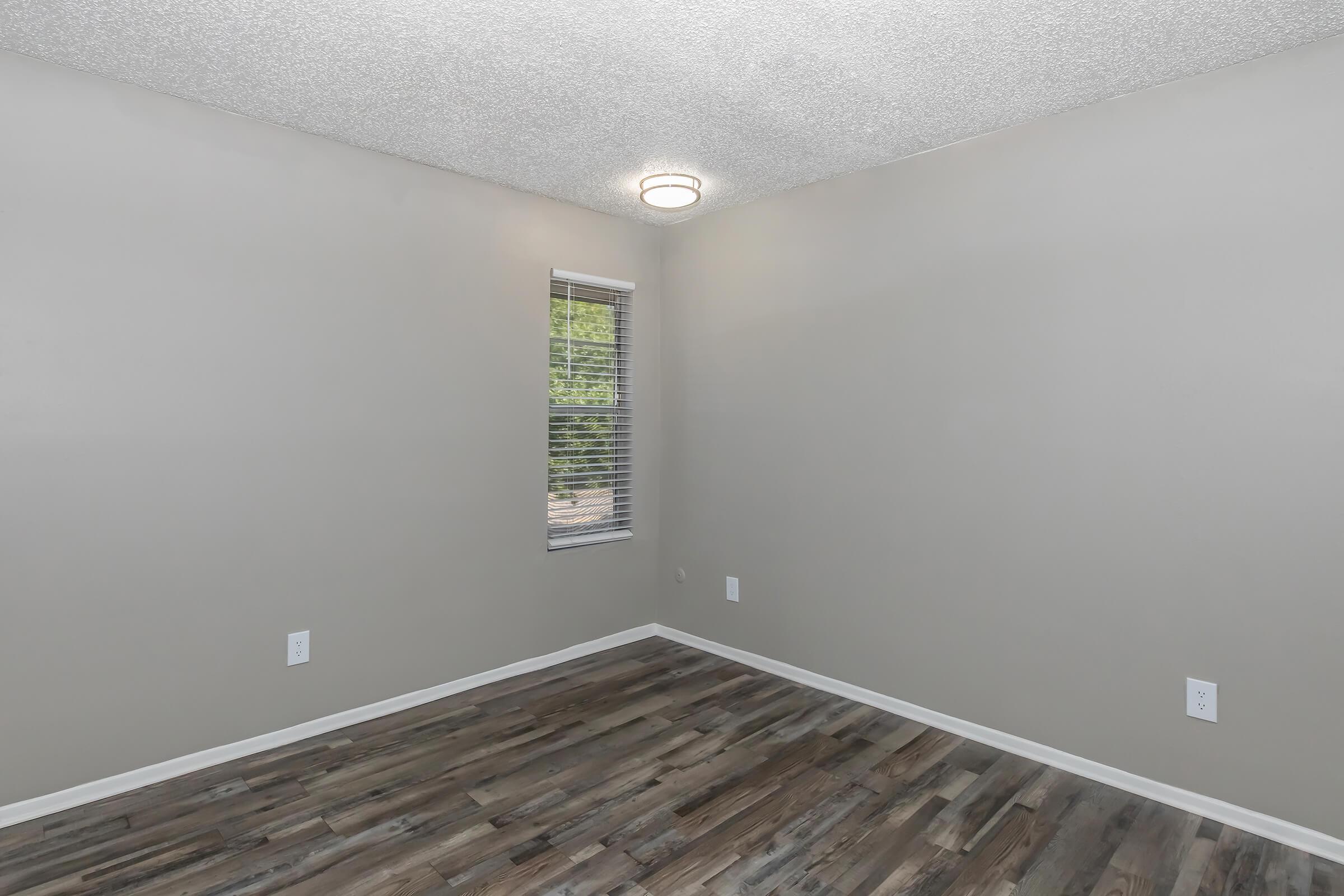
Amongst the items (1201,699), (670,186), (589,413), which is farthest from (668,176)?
(1201,699)

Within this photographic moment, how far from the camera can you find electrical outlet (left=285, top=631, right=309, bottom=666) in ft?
9.80

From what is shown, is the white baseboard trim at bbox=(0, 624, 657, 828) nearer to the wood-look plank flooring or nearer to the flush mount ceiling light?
the wood-look plank flooring

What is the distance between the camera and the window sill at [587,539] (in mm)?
3932

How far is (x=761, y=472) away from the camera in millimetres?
3891

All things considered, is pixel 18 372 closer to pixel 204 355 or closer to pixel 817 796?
pixel 204 355

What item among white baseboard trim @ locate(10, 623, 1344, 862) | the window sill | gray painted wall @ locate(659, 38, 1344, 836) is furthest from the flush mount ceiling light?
white baseboard trim @ locate(10, 623, 1344, 862)

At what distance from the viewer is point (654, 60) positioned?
2.38m

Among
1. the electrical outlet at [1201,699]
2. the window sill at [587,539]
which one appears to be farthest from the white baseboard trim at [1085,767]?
the window sill at [587,539]

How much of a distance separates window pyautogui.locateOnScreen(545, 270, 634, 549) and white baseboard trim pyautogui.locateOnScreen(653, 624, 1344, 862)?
1102 mm

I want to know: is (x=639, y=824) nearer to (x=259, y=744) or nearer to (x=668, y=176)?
(x=259, y=744)

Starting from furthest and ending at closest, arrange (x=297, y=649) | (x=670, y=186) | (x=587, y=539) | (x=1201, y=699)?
(x=587, y=539) < (x=670, y=186) < (x=297, y=649) < (x=1201, y=699)

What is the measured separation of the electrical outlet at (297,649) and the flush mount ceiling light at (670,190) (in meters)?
2.45

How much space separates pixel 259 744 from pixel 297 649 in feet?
1.22

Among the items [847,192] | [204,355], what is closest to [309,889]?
[204,355]
